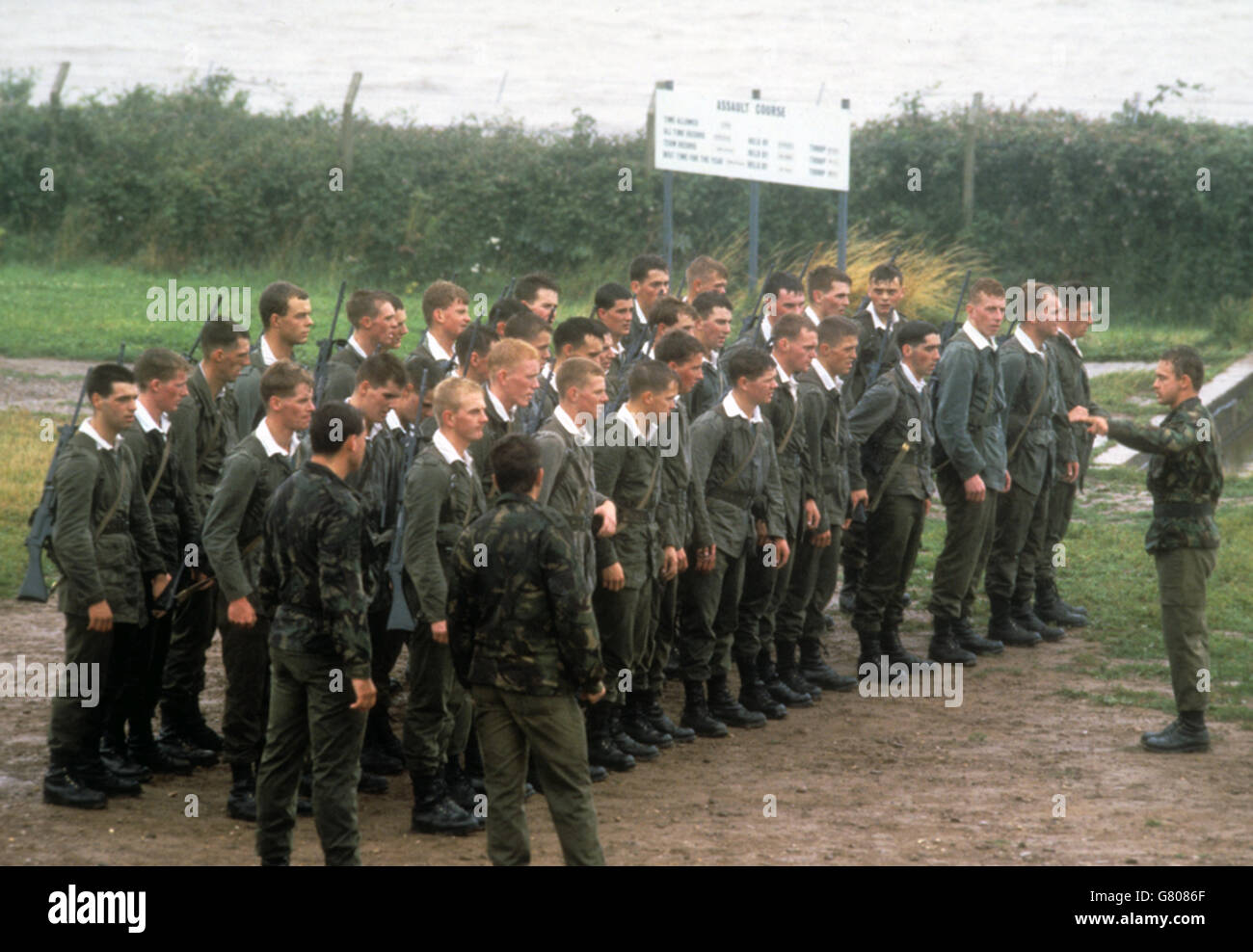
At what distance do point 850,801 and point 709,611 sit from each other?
132cm

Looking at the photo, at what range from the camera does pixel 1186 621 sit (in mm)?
8039

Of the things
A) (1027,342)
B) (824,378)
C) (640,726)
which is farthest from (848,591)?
(640,726)

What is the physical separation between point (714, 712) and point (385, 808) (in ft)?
6.87

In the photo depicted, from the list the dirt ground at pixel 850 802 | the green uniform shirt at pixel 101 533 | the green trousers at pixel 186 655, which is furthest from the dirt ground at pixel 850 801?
the green uniform shirt at pixel 101 533

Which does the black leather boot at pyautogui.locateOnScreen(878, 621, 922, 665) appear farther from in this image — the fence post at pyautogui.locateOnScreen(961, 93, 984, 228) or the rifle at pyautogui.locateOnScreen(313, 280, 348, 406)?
the fence post at pyautogui.locateOnScreen(961, 93, 984, 228)

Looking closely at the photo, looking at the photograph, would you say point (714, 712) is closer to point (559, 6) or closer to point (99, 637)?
point (99, 637)

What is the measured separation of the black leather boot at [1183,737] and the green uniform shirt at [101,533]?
15.4ft

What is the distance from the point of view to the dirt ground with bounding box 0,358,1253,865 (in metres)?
6.45

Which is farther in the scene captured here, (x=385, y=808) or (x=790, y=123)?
(x=790, y=123)

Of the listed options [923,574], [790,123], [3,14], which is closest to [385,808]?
[923,574]

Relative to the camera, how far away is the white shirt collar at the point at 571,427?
705 cm

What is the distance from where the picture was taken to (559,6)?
100ft

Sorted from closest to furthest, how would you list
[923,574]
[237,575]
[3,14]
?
1. [237,575]
2. [923,574]
3. [3,14]

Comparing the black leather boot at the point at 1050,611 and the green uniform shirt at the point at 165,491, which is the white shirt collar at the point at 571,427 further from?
the black leather boot at the point at 1050,611
